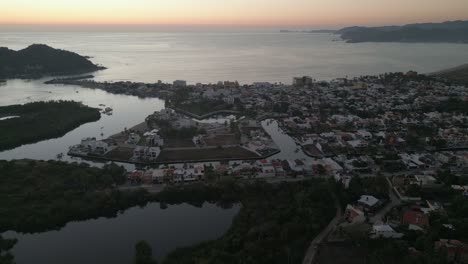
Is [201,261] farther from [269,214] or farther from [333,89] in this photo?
[333,89]

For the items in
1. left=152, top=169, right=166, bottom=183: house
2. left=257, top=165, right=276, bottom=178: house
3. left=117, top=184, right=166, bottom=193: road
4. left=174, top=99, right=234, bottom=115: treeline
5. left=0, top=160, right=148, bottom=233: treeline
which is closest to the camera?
left=0, top=160, right=148, bottom=233: treeline

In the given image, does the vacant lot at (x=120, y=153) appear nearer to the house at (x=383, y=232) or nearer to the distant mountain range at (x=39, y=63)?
the house at (x=383, y=232)

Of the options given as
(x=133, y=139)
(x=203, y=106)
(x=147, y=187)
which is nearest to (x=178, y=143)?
(x=133, y=139)

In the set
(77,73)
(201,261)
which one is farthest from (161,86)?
Answer: (201,261)

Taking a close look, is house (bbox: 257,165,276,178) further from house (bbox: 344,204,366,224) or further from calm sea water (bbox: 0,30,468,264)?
house (bbox: 344,204,366,224)

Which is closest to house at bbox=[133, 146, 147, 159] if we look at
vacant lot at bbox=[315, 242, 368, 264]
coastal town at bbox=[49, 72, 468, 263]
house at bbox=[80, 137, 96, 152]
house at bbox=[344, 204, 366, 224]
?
coastal town at bbox=[49, 72, 468, 263]
